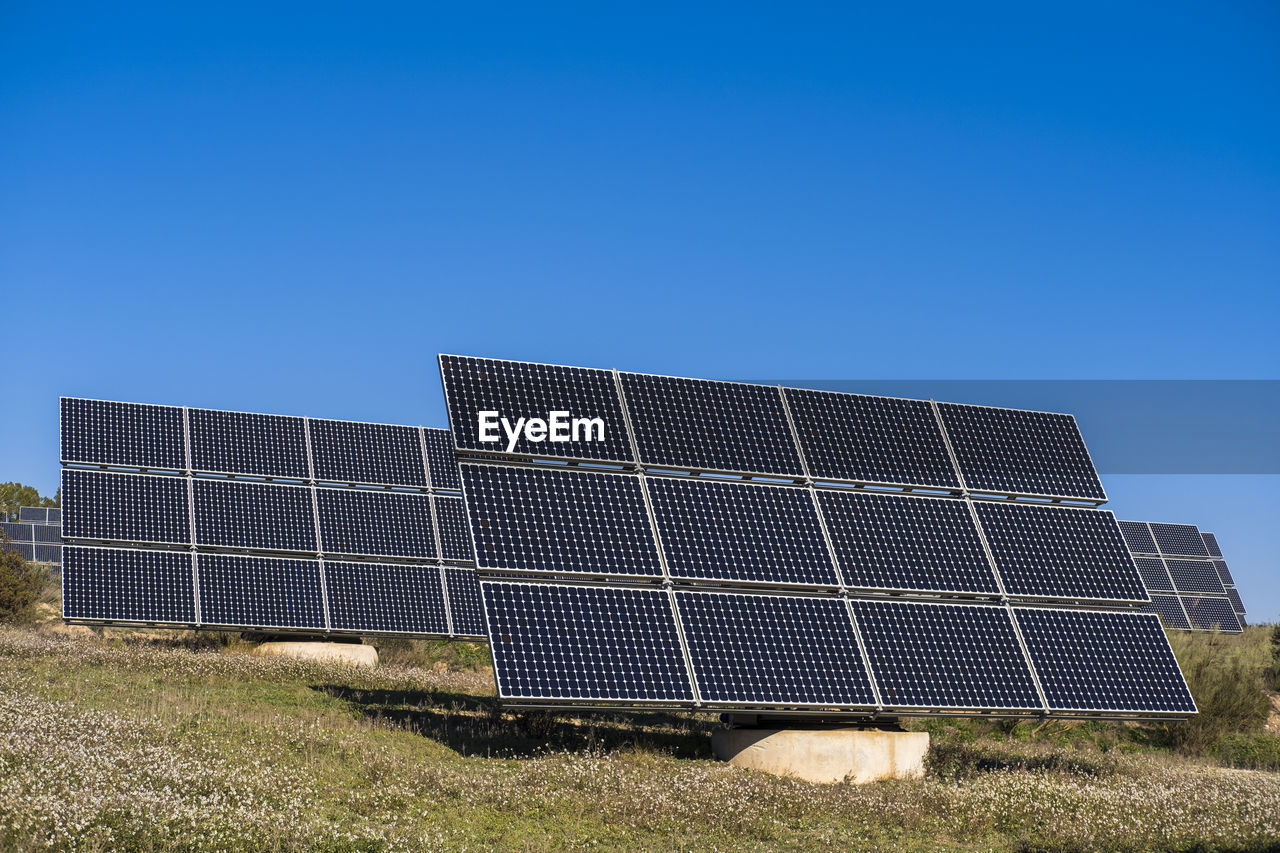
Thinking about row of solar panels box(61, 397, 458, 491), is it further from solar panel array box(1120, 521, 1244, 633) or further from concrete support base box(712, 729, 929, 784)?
solar panel array box(1120, 521, 1244, 633)

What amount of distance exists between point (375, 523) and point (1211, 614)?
130ft

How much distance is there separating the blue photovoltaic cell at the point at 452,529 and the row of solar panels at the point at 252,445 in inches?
22.5

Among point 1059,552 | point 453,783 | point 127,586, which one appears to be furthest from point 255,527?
point 1059,552

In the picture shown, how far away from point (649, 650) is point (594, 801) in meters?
2.98

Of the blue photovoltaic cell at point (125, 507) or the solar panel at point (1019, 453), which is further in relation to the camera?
the blue photovoltaic cell at point (125, 507)

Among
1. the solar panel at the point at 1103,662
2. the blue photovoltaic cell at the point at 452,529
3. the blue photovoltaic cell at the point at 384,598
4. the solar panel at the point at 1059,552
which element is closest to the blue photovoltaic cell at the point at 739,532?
the solar panel at the point at 1059,552

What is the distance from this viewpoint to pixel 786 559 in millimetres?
19625

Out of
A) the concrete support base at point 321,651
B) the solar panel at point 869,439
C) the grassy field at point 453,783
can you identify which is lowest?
the grassy field at point 453,783

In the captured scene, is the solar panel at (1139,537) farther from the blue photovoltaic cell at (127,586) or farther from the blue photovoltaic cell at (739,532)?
the blue photovoltaic cell at (127,586)

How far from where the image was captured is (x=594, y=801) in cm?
1519

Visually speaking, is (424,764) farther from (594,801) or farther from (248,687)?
(248,687)

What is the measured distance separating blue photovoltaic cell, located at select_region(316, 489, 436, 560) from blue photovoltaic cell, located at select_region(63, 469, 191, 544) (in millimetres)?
3860

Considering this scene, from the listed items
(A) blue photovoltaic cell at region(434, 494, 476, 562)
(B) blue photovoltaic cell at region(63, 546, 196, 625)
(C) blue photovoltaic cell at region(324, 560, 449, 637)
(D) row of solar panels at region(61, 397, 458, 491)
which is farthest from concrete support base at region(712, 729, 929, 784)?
(D) row of solar panels at region(61, 397, 458, 491)

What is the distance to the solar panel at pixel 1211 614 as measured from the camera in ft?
165
